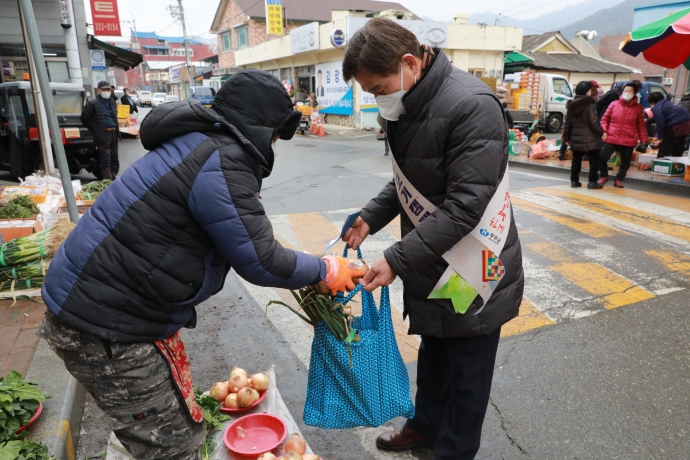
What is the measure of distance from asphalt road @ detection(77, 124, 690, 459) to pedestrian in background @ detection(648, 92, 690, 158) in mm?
4390

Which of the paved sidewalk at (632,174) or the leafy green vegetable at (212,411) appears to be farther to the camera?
the paved sidewalk at (632,174)

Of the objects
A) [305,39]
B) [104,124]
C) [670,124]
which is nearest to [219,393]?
[104,124]

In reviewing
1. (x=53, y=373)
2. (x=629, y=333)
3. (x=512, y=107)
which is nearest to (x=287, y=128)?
(x=53, y=373)

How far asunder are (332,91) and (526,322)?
22.5 meters

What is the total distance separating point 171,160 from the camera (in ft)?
5.62

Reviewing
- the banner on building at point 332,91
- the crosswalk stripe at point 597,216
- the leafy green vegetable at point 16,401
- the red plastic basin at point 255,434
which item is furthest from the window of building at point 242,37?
the red plastic basin at point 255,434

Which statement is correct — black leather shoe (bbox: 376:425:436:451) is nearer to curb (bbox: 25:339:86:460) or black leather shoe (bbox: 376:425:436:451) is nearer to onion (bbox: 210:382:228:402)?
onion (bbox: 210:382:228:402)

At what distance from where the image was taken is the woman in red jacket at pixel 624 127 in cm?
904

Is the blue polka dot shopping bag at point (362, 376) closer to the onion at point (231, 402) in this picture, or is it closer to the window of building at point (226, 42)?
the onion at point (231, 402)

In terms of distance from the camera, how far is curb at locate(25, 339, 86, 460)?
8.41ft

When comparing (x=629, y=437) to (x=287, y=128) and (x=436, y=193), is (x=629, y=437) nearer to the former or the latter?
(x=436, y=193)

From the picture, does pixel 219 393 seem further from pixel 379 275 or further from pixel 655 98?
pixel 655 98

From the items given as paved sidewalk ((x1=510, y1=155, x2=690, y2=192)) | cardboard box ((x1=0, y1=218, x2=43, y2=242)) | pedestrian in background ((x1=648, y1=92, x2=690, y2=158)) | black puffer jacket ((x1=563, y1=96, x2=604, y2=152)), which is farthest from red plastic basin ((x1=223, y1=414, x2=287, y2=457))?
pedestrian in background ((x1=648, y1=92, x2=690, y2=158))

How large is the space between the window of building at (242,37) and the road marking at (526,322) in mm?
35683
